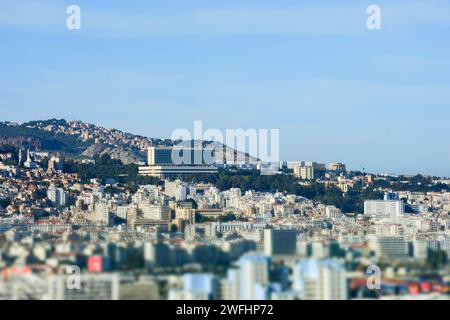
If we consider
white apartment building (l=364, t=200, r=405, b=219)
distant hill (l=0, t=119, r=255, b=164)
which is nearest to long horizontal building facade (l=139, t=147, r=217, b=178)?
distant hill (l=0, t=119, r=255, b=164)

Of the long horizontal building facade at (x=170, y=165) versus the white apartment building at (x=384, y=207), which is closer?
the white apartment building at (x=384, y=207)

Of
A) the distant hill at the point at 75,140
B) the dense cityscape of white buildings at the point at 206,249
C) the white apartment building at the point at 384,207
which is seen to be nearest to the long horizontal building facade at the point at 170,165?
the distant hill at the point at 75,140

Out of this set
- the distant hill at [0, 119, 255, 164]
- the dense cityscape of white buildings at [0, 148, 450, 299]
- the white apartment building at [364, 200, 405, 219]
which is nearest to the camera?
the dense cityscape of white buildings at [0, 148, 450, 299]

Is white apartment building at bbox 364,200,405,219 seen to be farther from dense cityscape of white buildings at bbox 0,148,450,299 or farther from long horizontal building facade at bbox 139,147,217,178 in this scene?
long horizontal building facade at bbox 139,147,217,178

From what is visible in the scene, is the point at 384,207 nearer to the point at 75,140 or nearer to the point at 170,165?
the point at 170,165

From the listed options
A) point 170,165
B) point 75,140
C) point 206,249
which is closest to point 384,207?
point 170,165

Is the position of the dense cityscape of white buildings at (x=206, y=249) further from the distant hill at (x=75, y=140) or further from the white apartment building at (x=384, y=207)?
the distant hill at (x=75, y=140)

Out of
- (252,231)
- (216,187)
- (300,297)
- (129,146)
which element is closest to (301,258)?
(300,297)
